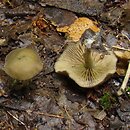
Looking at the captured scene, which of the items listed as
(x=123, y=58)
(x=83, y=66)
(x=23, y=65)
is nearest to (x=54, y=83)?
(x=83, y=66)

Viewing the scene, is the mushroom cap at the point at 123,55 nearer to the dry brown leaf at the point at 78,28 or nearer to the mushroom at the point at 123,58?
the mushroom at the point at 123,58

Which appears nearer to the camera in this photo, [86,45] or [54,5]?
[86,45]

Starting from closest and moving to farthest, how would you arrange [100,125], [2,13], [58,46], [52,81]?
[100,125], [52,81], [58,46], [2,13]

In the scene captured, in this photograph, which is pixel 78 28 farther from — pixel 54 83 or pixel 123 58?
pixel 54 83

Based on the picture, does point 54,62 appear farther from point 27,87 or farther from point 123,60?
point 123,60

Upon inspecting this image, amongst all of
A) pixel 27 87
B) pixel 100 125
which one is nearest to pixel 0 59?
pixel 27 87

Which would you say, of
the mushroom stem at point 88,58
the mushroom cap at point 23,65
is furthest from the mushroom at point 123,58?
the mushroom cap at point 23,65
